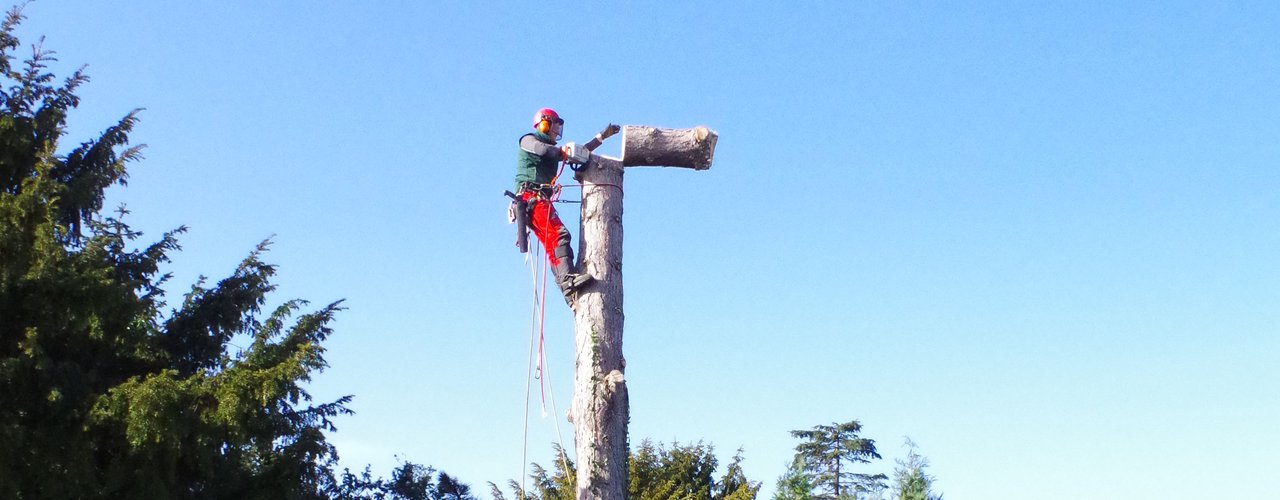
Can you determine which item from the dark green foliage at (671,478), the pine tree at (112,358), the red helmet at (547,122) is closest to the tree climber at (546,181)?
the red helmet at (547,122)

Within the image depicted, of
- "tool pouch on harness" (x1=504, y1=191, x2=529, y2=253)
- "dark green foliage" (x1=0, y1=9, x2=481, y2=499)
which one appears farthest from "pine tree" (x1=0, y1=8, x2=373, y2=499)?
"tool pouch on harness" (x1=504, y1=191, x2=529, y2=253)

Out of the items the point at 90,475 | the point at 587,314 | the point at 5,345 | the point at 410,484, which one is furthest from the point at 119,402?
the point at 410,484

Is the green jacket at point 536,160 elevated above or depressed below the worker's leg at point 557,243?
above

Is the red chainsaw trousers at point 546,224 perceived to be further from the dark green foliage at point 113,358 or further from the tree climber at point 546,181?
the dark green foliage at point 113,358

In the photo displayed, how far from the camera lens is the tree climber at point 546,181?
7.56 m

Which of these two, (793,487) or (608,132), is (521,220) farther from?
(793,487)

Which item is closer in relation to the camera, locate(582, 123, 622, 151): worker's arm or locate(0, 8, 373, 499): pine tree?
locate(582, 123, 622, 151): worker's arm

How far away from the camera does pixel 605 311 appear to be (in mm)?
7227

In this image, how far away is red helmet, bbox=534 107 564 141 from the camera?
8045 millimetres

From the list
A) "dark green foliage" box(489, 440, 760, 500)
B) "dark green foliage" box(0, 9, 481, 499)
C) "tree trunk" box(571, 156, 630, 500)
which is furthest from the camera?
"dark green foliage" box(489, 440, 760, 500)

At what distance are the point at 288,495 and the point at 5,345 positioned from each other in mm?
3053

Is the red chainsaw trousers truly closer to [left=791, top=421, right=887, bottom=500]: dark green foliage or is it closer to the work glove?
the work glove

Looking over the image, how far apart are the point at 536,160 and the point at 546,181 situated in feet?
0.52

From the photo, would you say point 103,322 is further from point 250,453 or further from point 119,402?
point 250,453
